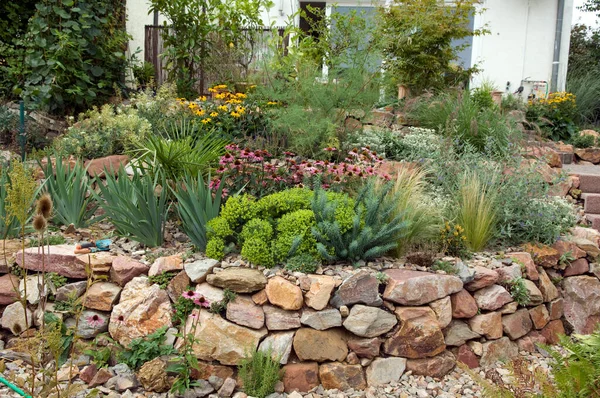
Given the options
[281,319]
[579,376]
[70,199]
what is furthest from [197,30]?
[579,376]

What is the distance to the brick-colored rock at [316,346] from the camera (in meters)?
3.73

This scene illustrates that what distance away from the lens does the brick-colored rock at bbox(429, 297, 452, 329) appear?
398 cm

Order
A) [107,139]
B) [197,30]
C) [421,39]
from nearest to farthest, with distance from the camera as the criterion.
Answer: [107,139] < [421,39] < [197,30]

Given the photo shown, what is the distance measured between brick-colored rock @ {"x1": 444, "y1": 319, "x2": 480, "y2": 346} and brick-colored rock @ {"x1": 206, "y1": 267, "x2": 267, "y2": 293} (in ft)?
4.42

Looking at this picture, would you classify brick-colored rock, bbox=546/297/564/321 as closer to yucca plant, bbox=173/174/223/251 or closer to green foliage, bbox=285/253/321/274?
green foliage, bbox=285/253/321/274

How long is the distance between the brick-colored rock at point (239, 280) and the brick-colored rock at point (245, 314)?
0.32 feet

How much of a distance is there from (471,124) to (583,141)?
3584mm

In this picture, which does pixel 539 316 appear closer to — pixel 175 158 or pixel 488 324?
pixel 488 324

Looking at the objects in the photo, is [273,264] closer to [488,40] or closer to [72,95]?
[72,95]

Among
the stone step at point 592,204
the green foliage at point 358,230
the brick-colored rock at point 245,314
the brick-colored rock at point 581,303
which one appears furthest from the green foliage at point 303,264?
the stone step at point 592,204

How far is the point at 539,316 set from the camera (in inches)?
179

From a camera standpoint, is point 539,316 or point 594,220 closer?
point 539,316

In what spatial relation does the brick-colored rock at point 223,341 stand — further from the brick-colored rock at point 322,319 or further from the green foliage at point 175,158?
the green foliage at point 175,158

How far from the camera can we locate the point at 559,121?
9125mm
